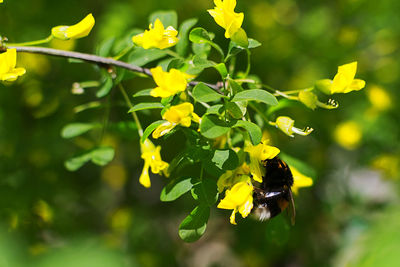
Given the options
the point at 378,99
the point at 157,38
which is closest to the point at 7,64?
the point at 157,38

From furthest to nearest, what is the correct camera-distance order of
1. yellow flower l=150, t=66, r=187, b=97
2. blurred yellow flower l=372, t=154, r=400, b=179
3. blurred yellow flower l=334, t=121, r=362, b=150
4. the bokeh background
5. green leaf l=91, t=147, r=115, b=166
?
blurred yellow flower l=334, t=121, r=362, b=150, blurred yellow flower l=372, t=154, r=400, b=179, the bokeh background, green leaf l=91, t=147, r=115, b=166, yellow flower l=150, t=66, r=187, b=97

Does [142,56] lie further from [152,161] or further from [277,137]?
[277,137]

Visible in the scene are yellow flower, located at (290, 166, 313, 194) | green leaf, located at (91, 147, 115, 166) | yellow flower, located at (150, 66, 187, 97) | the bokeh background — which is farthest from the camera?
Answer: the bokeh background

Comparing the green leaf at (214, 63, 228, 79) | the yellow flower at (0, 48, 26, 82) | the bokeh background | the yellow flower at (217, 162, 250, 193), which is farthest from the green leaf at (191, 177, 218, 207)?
the bokeh background

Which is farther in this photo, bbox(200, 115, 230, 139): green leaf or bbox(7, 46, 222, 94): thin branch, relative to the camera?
bbox(7, 46, 222, 94): thin branch

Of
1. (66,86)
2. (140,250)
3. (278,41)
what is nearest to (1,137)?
(66,86)

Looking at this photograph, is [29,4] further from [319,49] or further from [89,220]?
[319,49]

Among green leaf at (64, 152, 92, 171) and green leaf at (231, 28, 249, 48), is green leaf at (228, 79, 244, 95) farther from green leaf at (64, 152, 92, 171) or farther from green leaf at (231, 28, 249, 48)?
green leaf at (64, 152, 92, 171)

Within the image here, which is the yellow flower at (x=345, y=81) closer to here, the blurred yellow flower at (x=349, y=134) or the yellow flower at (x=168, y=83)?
the yellow flower at (x=168, y=83)
